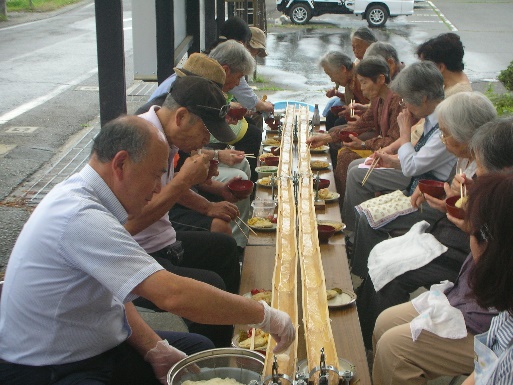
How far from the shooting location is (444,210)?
4.30 metres

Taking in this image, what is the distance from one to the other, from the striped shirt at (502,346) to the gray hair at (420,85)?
3.13m

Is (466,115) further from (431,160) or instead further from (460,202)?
(431,160)

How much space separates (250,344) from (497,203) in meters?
1.33

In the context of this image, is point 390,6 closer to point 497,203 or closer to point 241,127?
point 241,127

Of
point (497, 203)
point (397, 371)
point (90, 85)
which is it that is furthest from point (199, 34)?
point (497, 203)

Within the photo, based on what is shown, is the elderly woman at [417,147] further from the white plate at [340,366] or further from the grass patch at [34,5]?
the grass patch at [34,5]

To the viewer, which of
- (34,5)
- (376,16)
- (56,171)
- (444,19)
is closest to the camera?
(56,171)

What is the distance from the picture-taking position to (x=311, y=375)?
270cm

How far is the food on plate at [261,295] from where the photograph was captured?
3.72 meters

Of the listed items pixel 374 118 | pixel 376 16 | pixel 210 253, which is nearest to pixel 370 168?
pixel 374 118

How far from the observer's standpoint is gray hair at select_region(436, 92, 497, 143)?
14.3ft

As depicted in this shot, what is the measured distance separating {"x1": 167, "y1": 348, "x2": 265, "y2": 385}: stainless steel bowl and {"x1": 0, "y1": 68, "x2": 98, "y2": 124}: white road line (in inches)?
384

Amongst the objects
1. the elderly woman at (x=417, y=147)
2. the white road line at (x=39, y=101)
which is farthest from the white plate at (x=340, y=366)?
the white road line at (x=39, y=101)

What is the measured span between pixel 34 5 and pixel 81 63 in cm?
1540
